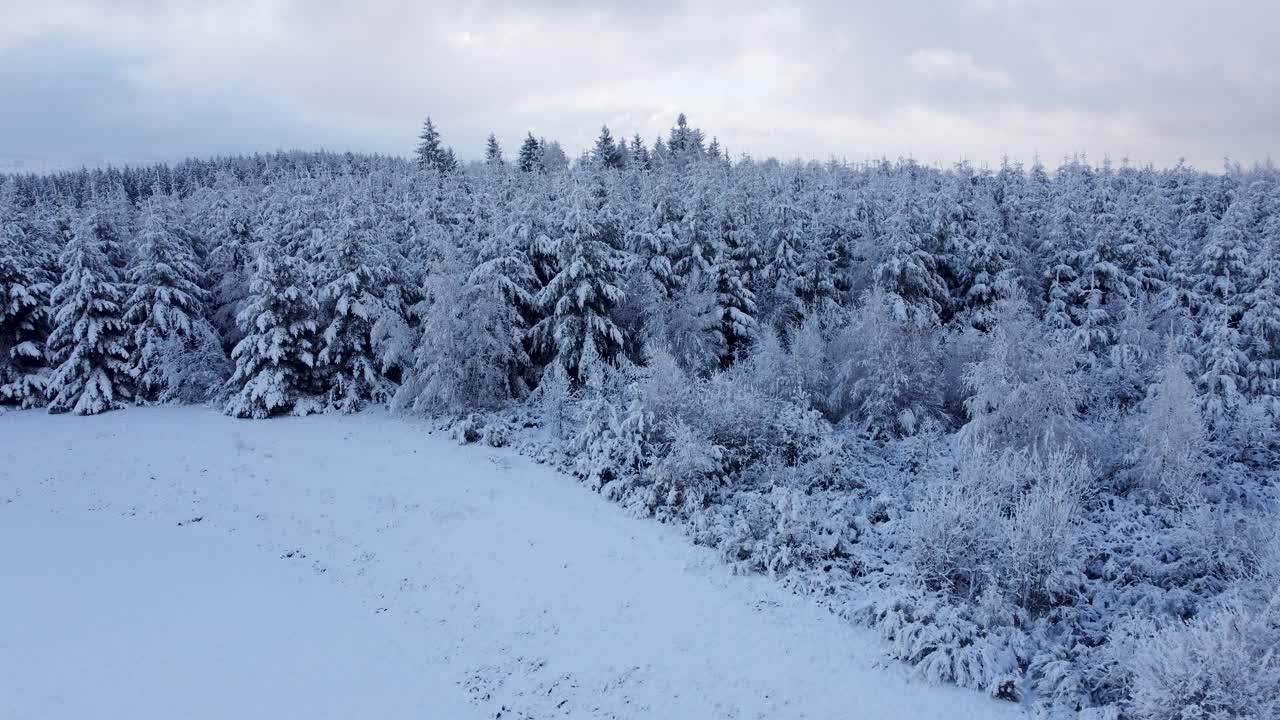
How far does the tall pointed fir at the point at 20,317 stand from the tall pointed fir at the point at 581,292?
24.6 metres

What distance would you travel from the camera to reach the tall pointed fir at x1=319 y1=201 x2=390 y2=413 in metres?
27.0

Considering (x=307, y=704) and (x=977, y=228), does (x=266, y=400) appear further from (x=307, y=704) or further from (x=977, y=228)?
(x=977, y=228)

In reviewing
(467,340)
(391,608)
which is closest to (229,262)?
(467,340)

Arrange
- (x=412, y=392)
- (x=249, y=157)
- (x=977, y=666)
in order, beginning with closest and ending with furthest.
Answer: (x=977, y=666) < (x=412, y=392) < (x=249, y=157)

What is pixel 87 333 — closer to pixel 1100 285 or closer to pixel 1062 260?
pixel 1062 260

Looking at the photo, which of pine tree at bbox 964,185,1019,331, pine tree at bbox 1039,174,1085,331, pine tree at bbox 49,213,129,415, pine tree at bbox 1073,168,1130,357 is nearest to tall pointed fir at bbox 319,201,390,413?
pine tree at bbox 49,213,129,415

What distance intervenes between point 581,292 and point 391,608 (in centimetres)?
1362

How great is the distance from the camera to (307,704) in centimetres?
1173

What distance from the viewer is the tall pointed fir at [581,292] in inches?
977

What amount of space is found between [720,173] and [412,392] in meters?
19.3

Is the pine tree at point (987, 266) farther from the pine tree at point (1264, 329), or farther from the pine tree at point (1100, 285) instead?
the pine tree at point (1264, 329)

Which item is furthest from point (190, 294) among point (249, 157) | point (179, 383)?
point (249, 157)

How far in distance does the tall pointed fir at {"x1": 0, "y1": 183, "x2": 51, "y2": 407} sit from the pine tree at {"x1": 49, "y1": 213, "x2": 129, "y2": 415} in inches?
38.0

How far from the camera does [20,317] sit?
2967cm
